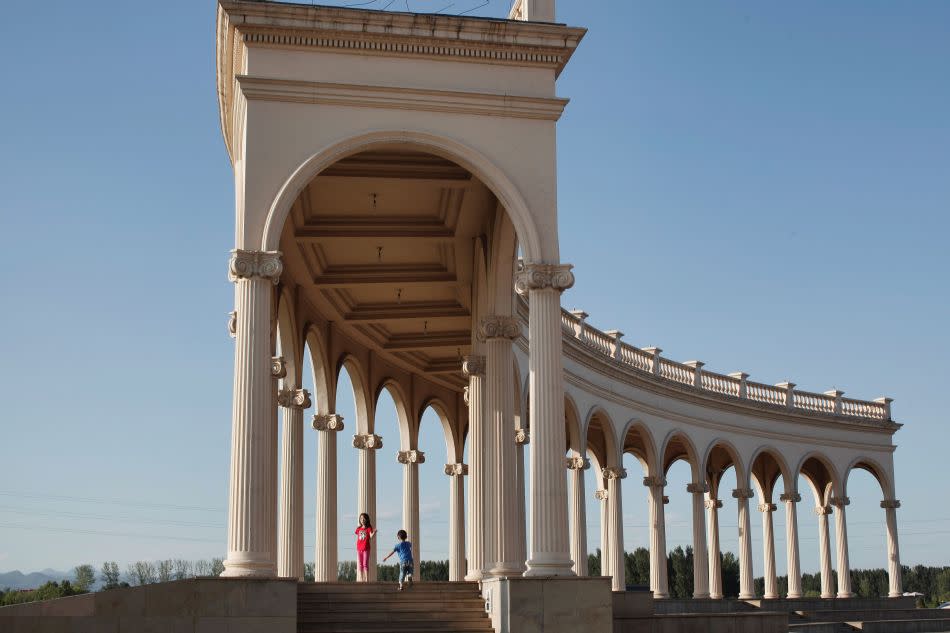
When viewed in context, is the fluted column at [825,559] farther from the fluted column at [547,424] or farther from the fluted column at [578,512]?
the fluted column at [547,424]

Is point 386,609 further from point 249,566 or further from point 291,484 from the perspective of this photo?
point 291,484

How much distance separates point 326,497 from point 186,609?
15701 mm

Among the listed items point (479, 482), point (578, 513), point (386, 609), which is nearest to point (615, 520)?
point (578, 513)

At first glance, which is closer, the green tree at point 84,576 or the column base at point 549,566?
the column base at point 549,566

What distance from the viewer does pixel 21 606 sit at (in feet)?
73.6

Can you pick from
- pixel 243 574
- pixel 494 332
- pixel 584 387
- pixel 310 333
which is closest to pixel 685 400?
pixel 584 387

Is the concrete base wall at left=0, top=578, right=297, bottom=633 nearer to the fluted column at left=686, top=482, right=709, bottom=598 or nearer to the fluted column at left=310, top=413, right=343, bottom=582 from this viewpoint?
the fluted column at left=310, top=413, right=343, bottom=582

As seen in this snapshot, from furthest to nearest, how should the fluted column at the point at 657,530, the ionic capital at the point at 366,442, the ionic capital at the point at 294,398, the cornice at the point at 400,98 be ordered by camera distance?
the fluted column at the point at 657,530, the ionic capital at the point at 366,442, the ionic capital at the point at 294,398, the cornice at the point at 400,98

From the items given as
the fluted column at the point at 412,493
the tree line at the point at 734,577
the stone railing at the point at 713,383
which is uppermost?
the stone railing at the point at 713,383

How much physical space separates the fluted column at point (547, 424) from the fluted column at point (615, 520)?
74.2ft

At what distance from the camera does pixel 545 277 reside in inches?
896

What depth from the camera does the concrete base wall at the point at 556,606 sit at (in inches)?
819

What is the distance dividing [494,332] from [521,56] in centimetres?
716

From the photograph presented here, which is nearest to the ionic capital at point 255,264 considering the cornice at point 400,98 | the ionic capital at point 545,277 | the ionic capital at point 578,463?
the cornice at point 400,98
